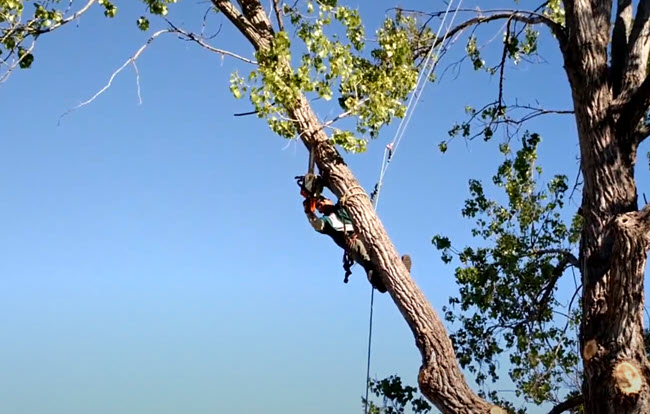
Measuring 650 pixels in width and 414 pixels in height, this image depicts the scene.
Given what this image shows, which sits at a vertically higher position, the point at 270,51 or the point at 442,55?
the point at 442,55

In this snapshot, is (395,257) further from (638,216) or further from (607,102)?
(607,102)

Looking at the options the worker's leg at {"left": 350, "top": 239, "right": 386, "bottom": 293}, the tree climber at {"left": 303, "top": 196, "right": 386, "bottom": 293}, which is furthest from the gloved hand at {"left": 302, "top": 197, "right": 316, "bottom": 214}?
the worker's leg at {"left": 350, "top": 239, "right": 386, "bottom": 293}

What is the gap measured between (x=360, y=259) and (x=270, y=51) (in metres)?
1.42

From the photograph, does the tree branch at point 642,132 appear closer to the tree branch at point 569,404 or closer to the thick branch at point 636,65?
the thick branch at point 636,65

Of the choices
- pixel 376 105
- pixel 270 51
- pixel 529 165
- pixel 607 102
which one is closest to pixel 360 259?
pixel 376 105

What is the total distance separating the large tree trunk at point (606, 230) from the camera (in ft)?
14.5

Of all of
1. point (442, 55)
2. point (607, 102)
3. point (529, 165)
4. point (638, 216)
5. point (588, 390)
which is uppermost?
point (442, 55)

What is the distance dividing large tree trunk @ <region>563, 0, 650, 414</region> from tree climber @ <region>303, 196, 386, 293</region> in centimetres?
139

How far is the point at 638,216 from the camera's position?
14.3 ft

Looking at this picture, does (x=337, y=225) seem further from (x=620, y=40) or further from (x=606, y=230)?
(x=620, y=40)

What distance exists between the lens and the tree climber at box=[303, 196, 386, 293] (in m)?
5.19

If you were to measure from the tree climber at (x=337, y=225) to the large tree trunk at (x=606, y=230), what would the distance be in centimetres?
139

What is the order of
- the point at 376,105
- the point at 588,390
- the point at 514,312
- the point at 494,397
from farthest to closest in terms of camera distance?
the point at 494,397, the point at 514,312, the point at 376,105, the point at 588,390

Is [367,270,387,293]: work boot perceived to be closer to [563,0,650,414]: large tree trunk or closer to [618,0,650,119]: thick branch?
[563,0,650,414]: large tree trunk
